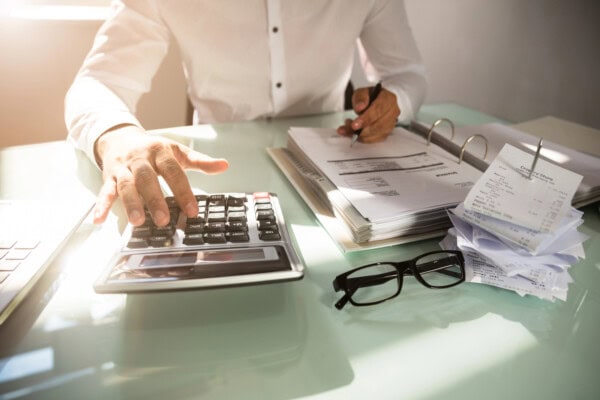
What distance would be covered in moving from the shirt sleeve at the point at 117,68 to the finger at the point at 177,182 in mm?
206

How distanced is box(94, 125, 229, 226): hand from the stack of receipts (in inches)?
13.4

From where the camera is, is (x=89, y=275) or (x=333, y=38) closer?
(x=89, y=275)

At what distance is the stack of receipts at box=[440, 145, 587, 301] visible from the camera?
44 centimetres

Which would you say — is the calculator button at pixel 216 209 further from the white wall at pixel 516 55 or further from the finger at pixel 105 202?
the white wall at pixel 516 55

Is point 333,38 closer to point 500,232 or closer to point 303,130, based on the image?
point 303,130

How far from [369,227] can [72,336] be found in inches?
13.0

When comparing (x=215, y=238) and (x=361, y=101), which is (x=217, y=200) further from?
(x=361, y=101)

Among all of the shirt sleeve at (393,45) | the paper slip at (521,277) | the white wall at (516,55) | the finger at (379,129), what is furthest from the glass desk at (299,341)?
the white wall at (516,55)

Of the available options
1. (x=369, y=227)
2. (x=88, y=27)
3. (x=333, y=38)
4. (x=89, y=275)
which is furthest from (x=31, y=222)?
(x=88, y=27)

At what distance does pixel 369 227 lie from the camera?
1.60 feet

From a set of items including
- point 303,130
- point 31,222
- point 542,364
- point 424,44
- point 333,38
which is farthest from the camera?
point 424,44

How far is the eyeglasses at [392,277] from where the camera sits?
42 centimetres

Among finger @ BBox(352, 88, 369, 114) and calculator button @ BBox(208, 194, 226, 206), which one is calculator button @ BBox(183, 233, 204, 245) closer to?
calculator button @ BBox(208, 194, 226, 206)

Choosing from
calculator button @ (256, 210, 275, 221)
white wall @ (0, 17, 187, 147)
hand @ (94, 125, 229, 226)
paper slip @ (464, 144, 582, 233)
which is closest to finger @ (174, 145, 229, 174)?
hand @ (94, 125, 229, 226)
